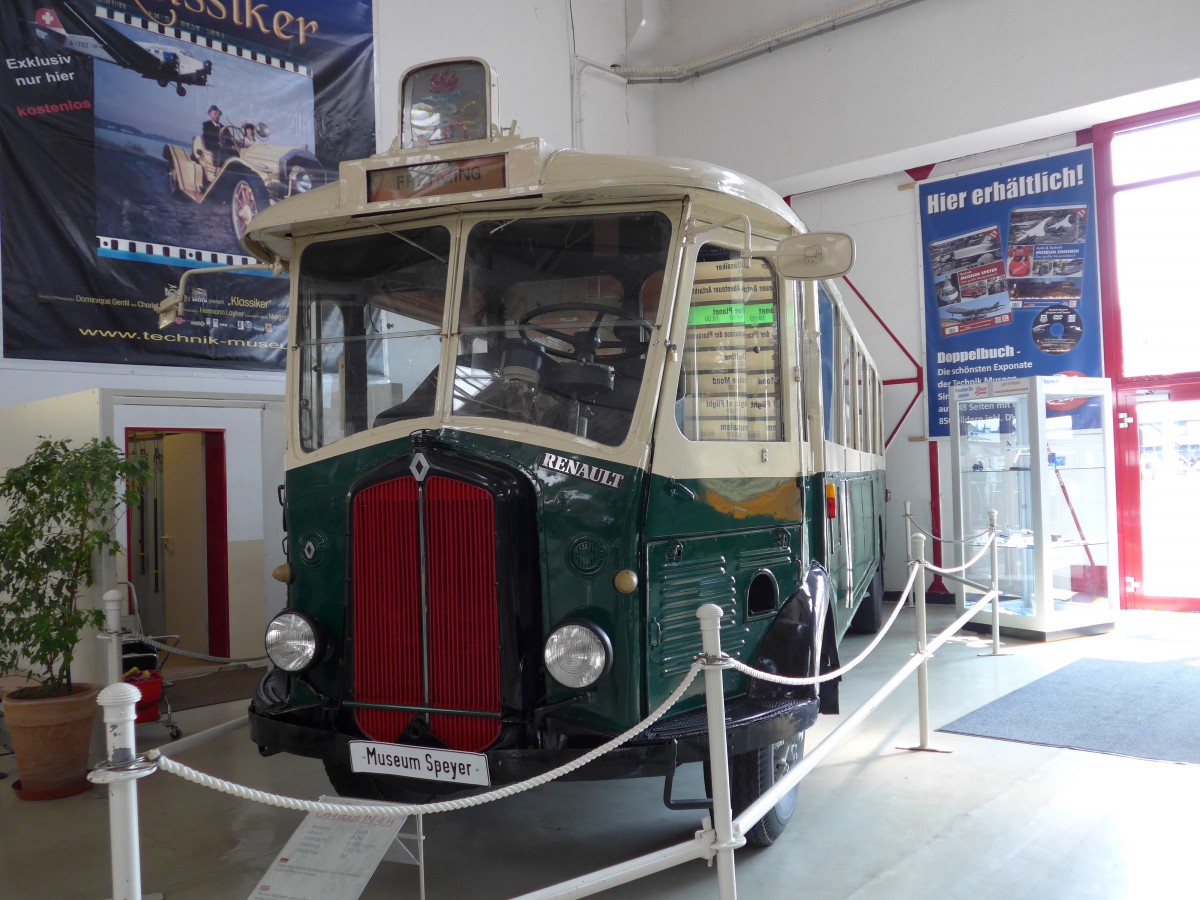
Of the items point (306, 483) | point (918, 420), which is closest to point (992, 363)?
point (918, 420)

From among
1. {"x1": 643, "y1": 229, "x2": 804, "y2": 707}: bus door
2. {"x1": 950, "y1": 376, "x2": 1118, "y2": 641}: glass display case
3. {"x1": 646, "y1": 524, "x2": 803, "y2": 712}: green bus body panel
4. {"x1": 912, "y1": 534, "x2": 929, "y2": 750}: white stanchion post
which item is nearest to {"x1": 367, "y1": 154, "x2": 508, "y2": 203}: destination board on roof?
{"x1": 643, "y1": 229, "x2": 804, "y2": 707}: bus door

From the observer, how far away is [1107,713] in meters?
5.89

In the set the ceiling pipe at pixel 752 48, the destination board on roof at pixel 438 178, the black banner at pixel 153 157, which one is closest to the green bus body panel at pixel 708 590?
the destination board on roof at pixel 438 178

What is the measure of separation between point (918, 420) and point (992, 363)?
1.06m

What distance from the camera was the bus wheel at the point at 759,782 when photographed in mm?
3684

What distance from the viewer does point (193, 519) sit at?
8.61 metres

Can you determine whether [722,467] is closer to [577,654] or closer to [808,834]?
[577,654]

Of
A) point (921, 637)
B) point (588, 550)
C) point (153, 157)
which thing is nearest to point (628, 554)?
point (588, 550)

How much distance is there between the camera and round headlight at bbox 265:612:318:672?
362 centimetres

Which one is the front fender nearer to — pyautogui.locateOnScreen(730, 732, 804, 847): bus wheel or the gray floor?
pyautogui.locateOnScreen(730, 732, 804, 847): bus wheel

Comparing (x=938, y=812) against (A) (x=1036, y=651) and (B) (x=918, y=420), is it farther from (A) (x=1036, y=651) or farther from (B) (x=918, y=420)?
(B) (x=918, y=420)

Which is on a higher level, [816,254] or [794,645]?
[816,254]

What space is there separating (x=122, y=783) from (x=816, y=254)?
8.82ft

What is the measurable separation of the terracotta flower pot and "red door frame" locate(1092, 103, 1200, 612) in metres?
9.53
